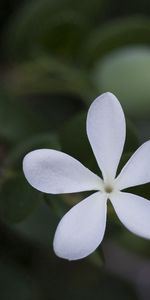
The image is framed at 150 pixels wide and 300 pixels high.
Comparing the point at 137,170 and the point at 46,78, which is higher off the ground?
the point at 46,78

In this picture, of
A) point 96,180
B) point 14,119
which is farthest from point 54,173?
point 14,119

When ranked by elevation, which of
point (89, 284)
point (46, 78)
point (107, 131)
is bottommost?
point (89, 284)

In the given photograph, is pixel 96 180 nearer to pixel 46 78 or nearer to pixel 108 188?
pixel 108 188

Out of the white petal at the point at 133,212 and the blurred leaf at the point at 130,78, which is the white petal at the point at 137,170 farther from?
the blurred leaf at the point at 130,78

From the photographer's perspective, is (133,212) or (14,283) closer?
(133,212)

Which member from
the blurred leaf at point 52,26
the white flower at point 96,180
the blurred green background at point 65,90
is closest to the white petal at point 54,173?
the white flower at point 96,180

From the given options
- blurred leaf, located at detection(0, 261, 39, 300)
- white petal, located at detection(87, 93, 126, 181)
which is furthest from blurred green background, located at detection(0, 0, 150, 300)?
white petal, located at detection(87, 93, 126, 181)
